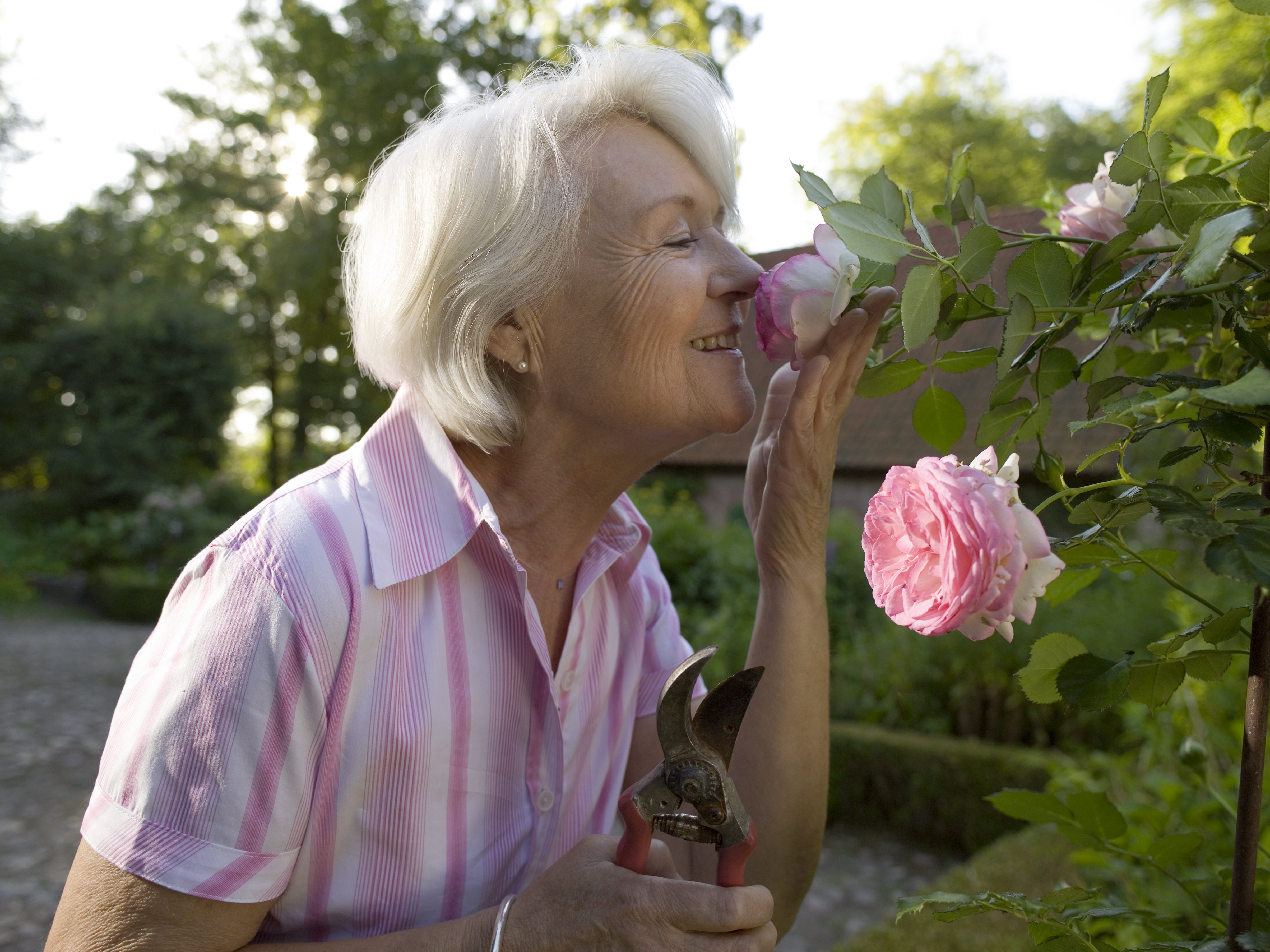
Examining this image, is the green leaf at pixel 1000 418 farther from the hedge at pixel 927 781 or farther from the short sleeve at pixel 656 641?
the hedge at pixel 927 781

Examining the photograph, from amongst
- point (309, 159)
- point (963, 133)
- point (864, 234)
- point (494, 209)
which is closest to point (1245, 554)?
point (864, 234)

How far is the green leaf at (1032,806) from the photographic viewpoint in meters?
1.27

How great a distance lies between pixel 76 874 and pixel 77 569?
65.5ft

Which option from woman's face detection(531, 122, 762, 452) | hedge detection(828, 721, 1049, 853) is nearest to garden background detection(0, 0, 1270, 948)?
hedge detection(828, 721, 1049, 853)

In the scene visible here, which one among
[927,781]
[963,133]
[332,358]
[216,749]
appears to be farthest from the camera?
[963,133]

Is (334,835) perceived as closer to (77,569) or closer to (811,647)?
(811,647)

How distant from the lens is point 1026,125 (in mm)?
34562

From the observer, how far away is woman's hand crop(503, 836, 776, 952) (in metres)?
1.25

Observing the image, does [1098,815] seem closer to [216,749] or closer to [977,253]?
[977,253]

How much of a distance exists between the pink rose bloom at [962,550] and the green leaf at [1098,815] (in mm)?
561

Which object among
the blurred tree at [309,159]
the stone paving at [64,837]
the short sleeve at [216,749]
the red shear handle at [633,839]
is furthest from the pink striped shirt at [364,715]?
the blurred tree at [309,159]

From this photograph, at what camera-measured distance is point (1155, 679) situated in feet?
3.25

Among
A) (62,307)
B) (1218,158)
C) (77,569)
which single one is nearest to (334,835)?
(1218,158)

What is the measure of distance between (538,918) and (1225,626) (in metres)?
0.92
